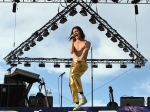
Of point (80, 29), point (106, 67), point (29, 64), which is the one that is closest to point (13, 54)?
point (29, 64)

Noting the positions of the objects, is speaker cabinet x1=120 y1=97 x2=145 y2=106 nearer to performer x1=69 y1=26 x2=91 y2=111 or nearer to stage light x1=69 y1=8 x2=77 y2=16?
stage light x1=69 y1=8 x2=77 y2=16

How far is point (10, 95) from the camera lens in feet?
50.7

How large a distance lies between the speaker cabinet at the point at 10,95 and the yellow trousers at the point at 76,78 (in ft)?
29.7

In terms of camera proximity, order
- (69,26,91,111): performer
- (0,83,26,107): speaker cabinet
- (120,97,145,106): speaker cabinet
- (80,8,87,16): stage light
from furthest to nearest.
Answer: (80,8,87,16): stage light < (0,83,26,107): speaker cabinet < (120,97,145,106): speaker cabinet < (69,26,91,111): performer

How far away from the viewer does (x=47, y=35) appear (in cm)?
1947

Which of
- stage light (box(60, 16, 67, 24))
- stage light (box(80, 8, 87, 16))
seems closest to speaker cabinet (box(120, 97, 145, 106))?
stage light (box(80, 8, 87, 16))

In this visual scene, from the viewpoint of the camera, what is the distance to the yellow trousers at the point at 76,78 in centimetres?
646

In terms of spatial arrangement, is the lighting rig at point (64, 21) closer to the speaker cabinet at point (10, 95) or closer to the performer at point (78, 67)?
the speaker cabinet at point (10, 95)

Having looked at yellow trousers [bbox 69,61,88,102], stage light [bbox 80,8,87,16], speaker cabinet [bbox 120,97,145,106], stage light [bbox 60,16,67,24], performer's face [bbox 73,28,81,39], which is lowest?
speaker cabinet [bbox 120,97,145,106]

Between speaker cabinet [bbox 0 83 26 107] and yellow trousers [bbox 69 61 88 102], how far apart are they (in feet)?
29.7

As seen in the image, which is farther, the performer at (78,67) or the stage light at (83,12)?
the stage light at (83,12)

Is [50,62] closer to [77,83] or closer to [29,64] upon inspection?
[29,64]

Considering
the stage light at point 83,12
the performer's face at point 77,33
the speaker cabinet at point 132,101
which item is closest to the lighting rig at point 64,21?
the stage light at point 83,12

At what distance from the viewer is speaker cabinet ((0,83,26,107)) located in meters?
15.3
